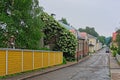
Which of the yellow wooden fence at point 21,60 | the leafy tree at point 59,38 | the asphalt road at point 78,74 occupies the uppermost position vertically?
the leafy tree at point 59,38

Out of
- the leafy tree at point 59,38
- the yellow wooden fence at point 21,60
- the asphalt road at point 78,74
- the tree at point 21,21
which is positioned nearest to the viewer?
the yellow wooden fence at point 21,60

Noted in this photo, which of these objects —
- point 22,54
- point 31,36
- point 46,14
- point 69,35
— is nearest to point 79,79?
point 22,54

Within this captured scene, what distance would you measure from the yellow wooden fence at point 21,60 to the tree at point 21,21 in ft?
3.89

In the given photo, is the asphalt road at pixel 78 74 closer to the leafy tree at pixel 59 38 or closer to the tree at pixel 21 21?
the tree at pixel 21 21

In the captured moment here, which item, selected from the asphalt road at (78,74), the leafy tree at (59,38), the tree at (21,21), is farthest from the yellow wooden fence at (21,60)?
→ the leafy tree at (59,38)

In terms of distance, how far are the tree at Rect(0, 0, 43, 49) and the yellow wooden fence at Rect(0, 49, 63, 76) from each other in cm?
119

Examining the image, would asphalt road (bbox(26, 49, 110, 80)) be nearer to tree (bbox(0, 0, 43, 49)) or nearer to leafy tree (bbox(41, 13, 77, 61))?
tree (bbox(0, 0, 43, 49))

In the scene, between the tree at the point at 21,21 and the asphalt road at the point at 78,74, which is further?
the tree at the point at 21,21

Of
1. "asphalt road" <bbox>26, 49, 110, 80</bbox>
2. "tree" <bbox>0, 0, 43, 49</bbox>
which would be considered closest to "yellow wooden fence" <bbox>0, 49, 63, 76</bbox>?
"tree" <bbox>0, 0, 43, 49</bbox>

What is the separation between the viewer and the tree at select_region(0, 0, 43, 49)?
87.1 feet

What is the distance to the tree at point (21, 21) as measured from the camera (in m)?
26.6

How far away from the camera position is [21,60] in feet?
86.7

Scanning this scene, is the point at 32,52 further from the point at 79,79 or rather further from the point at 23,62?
the point at 79,79

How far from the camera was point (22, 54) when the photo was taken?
1047 inches
